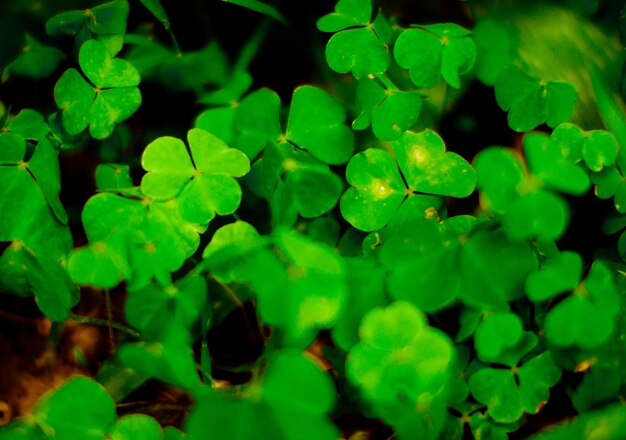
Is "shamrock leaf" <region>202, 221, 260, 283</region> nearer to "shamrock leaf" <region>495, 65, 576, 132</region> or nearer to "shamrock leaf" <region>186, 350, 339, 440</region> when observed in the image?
"shamrock leaf" <region>186, 350, 339, 440</region>

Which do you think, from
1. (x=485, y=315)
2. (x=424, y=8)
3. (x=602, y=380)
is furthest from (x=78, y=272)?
(x=424, y=8)

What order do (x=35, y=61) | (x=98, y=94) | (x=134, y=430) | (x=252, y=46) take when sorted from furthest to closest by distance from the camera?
(x=252, y=46) → (x=35, y=61) → (x=98, y=94) → (x=134, y=430)

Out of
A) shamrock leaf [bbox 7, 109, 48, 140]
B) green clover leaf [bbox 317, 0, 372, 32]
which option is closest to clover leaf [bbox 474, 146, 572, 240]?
green clover leaf [bbox 317, 0, 372, 32]

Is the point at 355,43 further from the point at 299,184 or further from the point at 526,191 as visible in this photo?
the point at 526,191

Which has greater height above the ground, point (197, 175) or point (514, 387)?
point (197, 175)

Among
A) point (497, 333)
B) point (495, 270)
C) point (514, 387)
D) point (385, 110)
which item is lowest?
point (514, 387)

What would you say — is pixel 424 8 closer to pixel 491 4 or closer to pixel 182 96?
pixel 491 4

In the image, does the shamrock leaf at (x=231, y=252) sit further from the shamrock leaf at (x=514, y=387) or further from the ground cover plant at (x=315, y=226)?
the shamrock leaf at (x=514, y=387)

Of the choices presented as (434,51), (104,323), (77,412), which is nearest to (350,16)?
(434,51)
